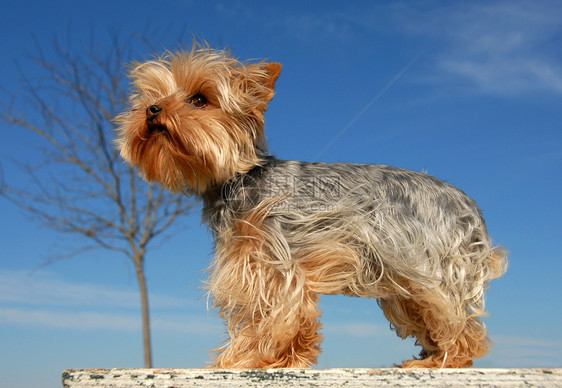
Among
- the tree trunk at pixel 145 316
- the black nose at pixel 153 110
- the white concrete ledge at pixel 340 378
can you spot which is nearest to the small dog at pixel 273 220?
the black nose at pixel 153 110

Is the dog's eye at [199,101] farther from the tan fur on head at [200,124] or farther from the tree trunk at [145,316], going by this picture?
the tree trunk at [145,316]

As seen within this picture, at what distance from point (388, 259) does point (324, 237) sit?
541mm

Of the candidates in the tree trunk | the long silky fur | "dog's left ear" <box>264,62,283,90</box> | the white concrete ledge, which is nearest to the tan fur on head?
"dog's left ear" <box>264,62,283,90</box>

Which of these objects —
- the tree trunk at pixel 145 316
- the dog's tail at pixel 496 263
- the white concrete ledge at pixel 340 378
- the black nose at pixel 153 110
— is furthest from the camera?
the tree trunk at pixel 145 316

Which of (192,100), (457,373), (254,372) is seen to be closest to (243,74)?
(192,100)

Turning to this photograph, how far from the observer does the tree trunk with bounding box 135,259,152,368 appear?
8384 millimetres

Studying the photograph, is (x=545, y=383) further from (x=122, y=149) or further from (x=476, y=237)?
(x=122, y=149)

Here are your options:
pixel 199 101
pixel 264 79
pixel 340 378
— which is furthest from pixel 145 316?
pixel 340 378

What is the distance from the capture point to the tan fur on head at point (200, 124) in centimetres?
387

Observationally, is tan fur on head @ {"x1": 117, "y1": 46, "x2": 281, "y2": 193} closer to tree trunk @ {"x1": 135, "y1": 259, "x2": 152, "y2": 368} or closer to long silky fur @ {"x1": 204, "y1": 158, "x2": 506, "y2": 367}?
long silky fur @ {"x1": 204, "y1": 158, "x2": 506, "y2": 367}

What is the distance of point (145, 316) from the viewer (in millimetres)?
8641

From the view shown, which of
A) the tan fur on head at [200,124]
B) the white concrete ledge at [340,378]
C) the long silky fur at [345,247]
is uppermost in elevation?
the tan fur on head at [200,124]

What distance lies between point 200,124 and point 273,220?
0.88 m

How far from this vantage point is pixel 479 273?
457 centimetres
